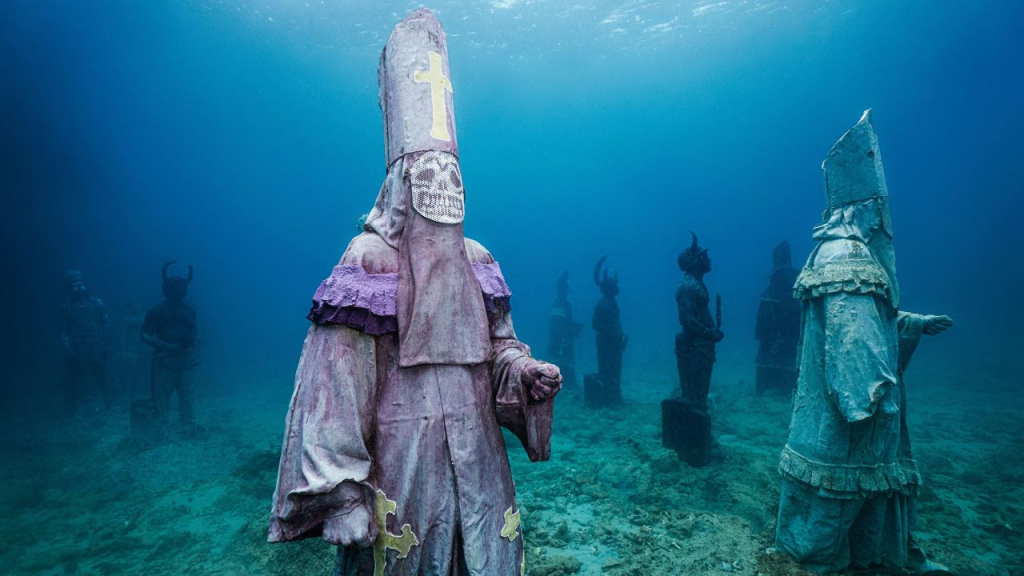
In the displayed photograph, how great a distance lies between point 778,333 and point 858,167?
889 centimetres

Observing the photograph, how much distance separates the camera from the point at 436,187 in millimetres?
1683

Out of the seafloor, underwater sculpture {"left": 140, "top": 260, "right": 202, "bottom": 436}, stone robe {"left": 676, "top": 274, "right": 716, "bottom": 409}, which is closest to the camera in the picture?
the seafloor

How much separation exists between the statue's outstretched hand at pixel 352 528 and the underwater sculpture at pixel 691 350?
20.1 ft

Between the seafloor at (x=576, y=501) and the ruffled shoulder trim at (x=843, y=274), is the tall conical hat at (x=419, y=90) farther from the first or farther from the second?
the seafloor at (x=576, y=501)

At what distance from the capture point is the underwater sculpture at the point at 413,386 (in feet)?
4.84

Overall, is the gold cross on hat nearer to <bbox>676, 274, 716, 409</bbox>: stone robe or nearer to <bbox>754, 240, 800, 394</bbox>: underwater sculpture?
<bbox>676, 274, 716, 409</bbox>: stone robe

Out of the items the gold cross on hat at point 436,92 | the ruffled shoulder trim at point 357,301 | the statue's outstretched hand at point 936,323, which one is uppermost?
the gold cross on hat at point 436,92

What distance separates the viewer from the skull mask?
65.7 inches

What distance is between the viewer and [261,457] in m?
7.23

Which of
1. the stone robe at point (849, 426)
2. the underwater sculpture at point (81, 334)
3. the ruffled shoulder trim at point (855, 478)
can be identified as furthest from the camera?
the underwater sculpture at point (81, 334)

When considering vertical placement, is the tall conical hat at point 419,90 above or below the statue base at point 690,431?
above

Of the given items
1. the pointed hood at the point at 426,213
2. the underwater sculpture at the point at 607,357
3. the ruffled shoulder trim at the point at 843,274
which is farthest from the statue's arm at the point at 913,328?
the underwater sculpture at the point at 607,357

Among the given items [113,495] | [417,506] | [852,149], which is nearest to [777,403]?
[852,149]

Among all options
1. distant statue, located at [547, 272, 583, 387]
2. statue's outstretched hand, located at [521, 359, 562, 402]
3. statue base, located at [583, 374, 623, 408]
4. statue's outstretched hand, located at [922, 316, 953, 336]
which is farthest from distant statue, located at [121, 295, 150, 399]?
statue's outstretched hand, located at [922, 316, 953, 336]
